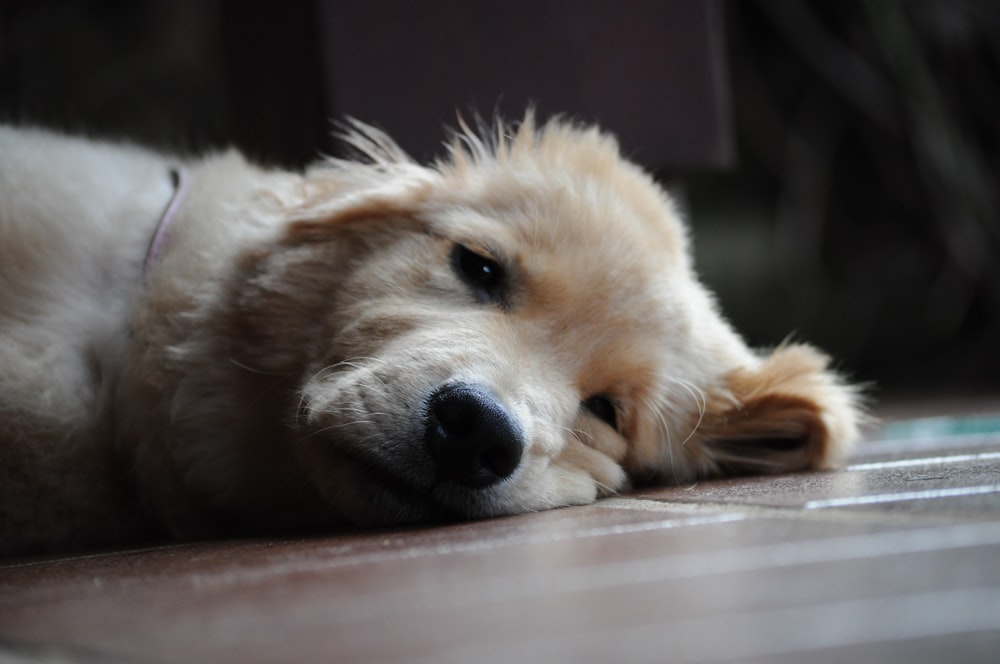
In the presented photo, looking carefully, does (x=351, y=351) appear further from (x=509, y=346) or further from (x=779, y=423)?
(x=779, y=423)

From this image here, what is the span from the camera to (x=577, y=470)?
2.08 m

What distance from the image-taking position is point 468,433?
1754 mm

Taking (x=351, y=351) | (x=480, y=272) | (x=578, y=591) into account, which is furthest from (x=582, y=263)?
(x=578, y=591)

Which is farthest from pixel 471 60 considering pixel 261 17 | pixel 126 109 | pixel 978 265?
pixel 978 265

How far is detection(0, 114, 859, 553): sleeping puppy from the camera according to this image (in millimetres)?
1831

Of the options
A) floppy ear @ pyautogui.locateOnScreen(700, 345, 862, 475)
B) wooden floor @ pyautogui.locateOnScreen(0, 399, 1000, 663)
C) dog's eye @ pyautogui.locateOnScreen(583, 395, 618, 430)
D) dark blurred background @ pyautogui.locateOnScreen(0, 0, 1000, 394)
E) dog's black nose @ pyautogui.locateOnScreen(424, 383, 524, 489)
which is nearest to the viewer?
wooden floor @ pyautogui.locateOnScreen(0, 399, 1000, 663)

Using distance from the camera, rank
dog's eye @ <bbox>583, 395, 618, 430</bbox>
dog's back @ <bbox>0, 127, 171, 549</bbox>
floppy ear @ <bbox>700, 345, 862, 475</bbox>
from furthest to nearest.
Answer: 1. floppy ear @ <bbox>700, 345, 862, 475</bbox>
2. dog's eye @ <bbox>583, 395, 618, 430</bbox>
3. dog's back @ <bbox>0, 127, 171, 549</bbox>

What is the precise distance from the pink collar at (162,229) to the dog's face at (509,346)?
228mm

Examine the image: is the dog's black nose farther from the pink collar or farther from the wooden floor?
the pink collar

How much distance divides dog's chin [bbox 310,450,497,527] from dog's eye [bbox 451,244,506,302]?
1.52 ft

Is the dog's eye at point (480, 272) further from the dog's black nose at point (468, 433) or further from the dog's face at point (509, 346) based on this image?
the dog's black nose at point (468, 433)

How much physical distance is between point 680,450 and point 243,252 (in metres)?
1.12

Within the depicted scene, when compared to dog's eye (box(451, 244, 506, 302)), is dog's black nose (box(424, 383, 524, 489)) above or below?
below

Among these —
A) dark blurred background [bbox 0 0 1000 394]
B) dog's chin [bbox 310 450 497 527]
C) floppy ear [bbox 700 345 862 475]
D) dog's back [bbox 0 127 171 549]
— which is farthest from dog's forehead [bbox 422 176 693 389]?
dark blurred background [bbox 0 0 1000 394]
